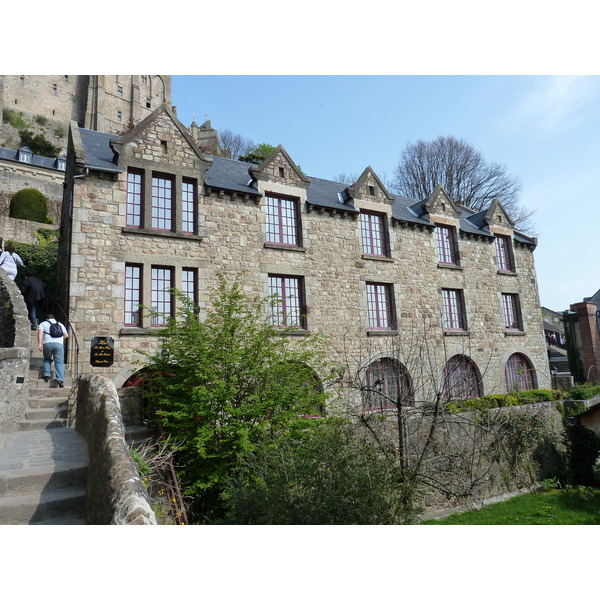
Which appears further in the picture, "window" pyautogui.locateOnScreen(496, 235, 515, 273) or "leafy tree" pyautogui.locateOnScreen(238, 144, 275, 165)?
"leafy tree" pyautogui.locateOnScreen(238, 144, 275, 165)

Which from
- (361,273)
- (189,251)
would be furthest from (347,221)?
(189,251)

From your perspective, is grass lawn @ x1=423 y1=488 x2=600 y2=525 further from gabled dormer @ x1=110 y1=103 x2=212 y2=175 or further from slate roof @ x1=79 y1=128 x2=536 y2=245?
gabled dormer @ x1=110 y1=103 x2=212 y2=175

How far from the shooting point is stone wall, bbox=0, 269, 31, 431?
6.23 metres

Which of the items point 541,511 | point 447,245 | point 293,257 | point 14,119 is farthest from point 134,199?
point 14,119

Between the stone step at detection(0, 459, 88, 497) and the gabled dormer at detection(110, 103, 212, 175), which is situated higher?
the gabled dormer at detection(110, 103, 212, 175)

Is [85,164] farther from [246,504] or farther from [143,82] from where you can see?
[143,82]

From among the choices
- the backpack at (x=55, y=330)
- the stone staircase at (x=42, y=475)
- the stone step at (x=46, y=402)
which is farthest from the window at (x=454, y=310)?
the stone staircase at (x=42, y=475)

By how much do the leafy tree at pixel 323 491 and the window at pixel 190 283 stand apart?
625 cm

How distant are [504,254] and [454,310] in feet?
13.8

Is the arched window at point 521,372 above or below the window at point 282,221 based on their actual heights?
below

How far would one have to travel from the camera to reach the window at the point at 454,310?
1526 cm

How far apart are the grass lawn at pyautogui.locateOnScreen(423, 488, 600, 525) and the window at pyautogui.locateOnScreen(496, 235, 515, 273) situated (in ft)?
31.9

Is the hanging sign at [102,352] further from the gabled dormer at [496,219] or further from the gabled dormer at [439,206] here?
the gabled dormer at [496,219]

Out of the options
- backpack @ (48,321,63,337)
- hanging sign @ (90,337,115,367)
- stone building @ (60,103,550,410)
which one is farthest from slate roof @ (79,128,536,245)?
hanging sign @ (90,337,115,367)
